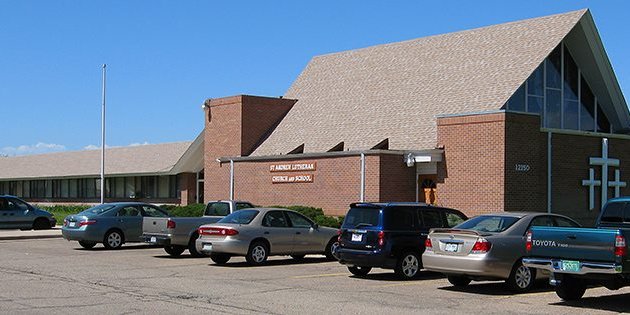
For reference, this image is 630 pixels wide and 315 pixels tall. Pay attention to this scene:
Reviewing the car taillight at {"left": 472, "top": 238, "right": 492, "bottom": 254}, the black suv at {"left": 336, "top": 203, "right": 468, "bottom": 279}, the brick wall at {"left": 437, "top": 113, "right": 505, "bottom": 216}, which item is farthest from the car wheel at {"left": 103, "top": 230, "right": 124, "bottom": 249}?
the car taillight at {"left": 472, "top": 238, "right": 492, "bottom": 254}

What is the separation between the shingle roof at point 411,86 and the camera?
3359 cm

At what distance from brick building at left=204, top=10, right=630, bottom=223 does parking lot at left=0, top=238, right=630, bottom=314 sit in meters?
10.6

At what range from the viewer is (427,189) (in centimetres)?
3272

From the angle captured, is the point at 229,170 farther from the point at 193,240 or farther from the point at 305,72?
the point at 193,240

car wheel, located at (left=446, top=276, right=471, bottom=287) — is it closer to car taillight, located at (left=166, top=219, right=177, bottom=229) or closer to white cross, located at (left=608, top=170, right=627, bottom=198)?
car taillight, located at (left=166, top=219, right=177, bottom=229)

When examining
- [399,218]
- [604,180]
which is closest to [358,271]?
[399,218]

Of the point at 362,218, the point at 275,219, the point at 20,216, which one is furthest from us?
the point at 20,216

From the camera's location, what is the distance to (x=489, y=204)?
29.5m

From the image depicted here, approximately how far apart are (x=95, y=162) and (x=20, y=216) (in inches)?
941

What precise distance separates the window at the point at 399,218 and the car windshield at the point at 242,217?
14.6 feet

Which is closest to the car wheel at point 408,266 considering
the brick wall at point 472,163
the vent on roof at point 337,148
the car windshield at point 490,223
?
the car windshield at point 490,223

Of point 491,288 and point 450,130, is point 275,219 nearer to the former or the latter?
point 491,288

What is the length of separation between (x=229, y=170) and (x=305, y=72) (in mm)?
8413

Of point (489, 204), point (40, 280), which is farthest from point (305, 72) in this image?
point (40, 280)
